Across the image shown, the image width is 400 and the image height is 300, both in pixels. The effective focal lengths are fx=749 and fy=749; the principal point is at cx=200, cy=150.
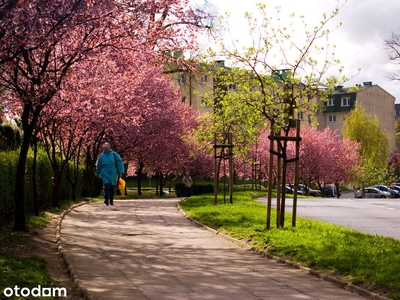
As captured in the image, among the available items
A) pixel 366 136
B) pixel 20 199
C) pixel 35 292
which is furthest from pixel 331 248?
pixel 366 136

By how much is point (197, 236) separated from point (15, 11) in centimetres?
589

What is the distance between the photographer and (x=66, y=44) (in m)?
14.1

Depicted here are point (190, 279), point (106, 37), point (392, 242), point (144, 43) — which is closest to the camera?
point (190, 279)

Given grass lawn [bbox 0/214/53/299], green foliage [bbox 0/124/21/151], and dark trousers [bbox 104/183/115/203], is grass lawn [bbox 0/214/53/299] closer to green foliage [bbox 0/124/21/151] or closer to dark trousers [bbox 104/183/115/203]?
dark trousers [bbox 104/183/115/203]

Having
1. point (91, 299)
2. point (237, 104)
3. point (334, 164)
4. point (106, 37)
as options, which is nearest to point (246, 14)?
point (237, 104)

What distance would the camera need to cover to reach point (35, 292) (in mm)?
7328

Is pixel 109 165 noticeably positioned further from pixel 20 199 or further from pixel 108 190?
pixel 20 199

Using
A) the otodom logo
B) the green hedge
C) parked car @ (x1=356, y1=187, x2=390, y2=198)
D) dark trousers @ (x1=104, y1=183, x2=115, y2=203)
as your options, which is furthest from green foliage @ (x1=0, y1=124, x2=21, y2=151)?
parked car @ (x1=356, y1=187, x2=390, y2=198)

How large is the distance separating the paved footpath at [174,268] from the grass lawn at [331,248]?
0.37 metres

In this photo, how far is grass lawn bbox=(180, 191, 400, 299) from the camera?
8844 millimetres

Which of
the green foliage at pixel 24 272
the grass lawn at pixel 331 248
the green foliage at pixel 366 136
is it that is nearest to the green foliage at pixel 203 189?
the grass lawn at pixel 331 248

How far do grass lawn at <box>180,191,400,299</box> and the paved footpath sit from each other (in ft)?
1.22

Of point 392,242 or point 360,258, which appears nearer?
point 360,258

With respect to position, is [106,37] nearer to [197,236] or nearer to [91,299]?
[197,236]
